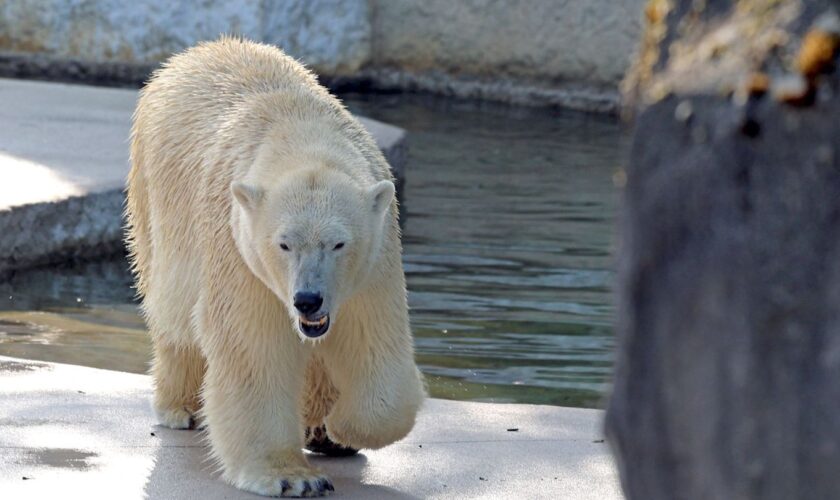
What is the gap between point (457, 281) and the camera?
7.77 meters

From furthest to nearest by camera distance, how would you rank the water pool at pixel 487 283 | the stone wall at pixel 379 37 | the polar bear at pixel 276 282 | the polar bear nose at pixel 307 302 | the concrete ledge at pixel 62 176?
the stone wall at pixel 379 37
the concrete ledge at pixel 62 176
the water pool at pixel 487 283
the polar bear at pixel 276 282
the polar bear nose at pixel 307 302

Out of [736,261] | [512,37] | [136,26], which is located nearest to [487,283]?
[736,261]

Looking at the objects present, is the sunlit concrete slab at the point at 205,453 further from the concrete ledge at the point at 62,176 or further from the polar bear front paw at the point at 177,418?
the concrete ledge at the point at 62,176

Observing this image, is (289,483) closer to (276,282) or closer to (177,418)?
(276,282)

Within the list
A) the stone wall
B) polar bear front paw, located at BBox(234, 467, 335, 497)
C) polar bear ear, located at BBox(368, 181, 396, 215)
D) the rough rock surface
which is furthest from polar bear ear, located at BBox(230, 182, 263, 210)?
the stone wall

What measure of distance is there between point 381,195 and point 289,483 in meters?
0.85

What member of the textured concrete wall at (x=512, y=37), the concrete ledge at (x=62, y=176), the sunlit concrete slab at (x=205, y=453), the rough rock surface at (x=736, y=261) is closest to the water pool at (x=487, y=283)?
the concrete ledge at (x=62, y=176)

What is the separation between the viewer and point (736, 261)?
1.56m

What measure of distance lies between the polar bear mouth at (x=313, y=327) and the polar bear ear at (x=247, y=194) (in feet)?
1.32

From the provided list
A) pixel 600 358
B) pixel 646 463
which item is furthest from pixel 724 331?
pixel 600 358

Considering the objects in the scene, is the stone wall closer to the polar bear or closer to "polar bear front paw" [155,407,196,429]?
the polar bear

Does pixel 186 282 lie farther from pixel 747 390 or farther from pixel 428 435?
pixel 747 390

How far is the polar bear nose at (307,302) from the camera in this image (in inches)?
140

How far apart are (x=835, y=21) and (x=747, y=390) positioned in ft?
1.39
